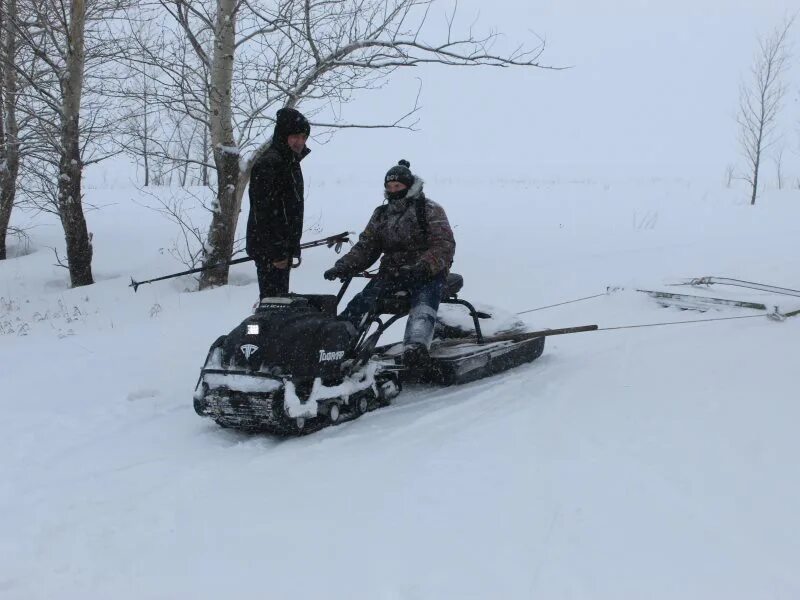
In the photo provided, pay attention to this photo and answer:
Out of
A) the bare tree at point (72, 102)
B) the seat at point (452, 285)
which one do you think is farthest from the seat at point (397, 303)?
the bare tree at point (72, 102)

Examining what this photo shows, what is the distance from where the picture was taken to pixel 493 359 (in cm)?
551

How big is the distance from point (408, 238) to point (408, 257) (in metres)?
0.15

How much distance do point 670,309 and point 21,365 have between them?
627cm

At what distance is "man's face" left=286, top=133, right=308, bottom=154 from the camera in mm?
5371

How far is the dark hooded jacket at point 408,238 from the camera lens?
530 centimetres

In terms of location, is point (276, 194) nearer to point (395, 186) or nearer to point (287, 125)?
point (287, 125)

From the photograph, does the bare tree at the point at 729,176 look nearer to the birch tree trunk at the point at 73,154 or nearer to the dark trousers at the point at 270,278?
the birch tree trunk at the point at 73,154

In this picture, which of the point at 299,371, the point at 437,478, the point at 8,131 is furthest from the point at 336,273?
the point at 8,131

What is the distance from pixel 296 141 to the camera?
5402mm

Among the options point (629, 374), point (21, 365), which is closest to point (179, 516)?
point (629, 374)

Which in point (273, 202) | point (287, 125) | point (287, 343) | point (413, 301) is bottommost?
point (287, 343)

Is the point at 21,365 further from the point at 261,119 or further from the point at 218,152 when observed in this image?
the point at 261,119

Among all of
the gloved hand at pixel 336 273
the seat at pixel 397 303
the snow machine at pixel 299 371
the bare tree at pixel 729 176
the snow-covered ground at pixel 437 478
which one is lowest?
the snow-covered ground at pixel 437 478

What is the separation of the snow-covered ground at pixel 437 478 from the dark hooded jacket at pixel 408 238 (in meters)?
1.01
